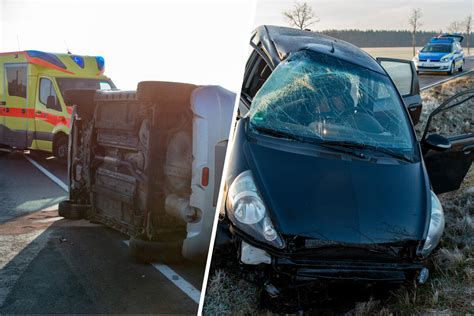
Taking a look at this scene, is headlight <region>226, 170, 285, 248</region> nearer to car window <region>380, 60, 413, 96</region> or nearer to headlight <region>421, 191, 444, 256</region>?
headlight <region>421, 191, 444, 256</region>

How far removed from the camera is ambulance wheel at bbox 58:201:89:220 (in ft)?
7.12

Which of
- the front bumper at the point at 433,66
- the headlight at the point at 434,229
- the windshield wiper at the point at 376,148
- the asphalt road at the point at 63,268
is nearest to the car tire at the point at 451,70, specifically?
the front bumper at the point at 433,66

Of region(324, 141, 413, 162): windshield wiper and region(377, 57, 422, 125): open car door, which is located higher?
region(377, 57, 422, 125): open car door

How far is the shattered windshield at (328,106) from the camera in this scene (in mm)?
1871

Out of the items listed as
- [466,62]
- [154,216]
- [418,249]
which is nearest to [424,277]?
[418,249]

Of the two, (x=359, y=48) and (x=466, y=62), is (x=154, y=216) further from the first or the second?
(x=466, y=62)

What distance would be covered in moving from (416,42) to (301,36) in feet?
4.98

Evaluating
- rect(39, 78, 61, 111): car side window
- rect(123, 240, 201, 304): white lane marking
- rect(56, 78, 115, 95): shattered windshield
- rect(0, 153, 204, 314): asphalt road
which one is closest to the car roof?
rect(56, 78, 115, 95): shattered windshield

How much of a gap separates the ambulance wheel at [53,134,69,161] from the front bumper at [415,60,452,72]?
6405 mm

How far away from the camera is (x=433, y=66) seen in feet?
26.2

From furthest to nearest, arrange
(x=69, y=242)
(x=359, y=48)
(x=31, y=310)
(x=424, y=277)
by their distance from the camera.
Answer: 1. (x=359, y=48)
2. (x=69, y=242)
3. (x=424, y=277)
4. (x=31, y=310)

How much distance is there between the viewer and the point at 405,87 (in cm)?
336

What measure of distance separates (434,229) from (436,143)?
0.98m

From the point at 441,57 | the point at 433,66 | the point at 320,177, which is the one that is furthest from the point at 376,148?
the point at 433,66
